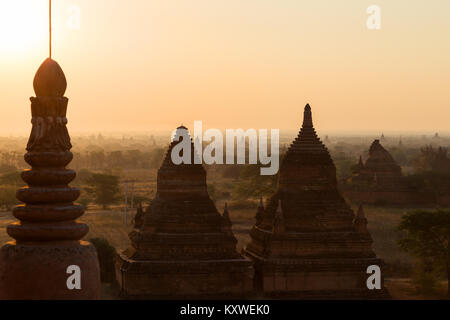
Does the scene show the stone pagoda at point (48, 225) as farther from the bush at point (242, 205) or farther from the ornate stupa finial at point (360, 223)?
the bush at point (242, 205)

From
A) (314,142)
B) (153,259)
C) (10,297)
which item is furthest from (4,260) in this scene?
(314,142)

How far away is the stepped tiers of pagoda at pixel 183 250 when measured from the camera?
88.2ft

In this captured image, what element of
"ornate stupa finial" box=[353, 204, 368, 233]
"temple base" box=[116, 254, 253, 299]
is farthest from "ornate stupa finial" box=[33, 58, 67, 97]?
"ornate stupa finial" box=[353, 204, 368, 233]

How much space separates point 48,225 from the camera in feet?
48.3

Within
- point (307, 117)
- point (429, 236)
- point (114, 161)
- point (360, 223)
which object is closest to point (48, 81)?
point (360, 223)

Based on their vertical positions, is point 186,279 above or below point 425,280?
above

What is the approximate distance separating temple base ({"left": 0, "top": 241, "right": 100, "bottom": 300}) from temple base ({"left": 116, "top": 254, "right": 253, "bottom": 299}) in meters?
12.1

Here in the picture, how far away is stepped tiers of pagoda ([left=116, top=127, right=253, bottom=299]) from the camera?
26.9 m

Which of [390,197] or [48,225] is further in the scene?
[390,197]

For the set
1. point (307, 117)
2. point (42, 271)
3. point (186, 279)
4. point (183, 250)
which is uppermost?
point (307, 117)

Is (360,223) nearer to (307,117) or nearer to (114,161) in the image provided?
(307,117)

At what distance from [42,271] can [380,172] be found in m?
58.0

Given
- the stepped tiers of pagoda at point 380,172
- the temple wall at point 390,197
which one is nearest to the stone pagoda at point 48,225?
the temple wall at point 390,197

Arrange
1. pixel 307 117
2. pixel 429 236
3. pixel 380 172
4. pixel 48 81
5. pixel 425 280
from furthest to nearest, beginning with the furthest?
pixel 380 172
pixel 429 236
pixel 425 280
pixel 307 117
pixel 48 81
